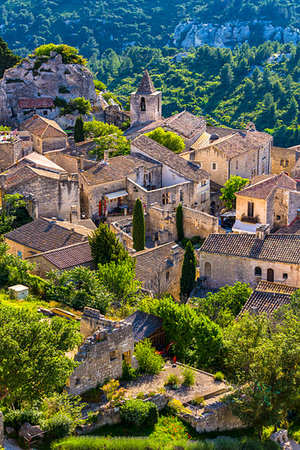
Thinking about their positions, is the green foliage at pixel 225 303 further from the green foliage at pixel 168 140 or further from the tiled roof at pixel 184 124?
the tiled roof at pixel 184 124

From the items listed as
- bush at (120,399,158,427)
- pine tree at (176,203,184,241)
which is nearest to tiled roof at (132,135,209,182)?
pine tree at (176,203,184,241)

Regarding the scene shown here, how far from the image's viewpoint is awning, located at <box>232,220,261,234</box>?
5509cm

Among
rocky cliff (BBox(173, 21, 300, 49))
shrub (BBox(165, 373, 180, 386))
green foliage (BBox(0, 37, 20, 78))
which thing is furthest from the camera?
rocky cliff (BBox(173, 21, 300, 49))

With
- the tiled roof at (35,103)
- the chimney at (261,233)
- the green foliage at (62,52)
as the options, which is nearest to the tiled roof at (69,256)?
the chimney at (261,233)

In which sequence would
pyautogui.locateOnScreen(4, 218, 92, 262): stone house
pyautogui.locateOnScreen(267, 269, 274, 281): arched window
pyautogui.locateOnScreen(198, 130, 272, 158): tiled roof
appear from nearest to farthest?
pyautogui.locateOnScreen(267, 269, 274, 281): arched window < pyautogui.locateOnScreen(4, 218, 92, 262): stone house < pyautogui.locateOnScreen(198, 130, 272, 158): tiled roof

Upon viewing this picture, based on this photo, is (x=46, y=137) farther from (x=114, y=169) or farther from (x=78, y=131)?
(x=114, y=169)

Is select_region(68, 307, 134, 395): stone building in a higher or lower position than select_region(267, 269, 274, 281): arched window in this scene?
higher

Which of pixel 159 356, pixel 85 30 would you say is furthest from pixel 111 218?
pixel 85 30

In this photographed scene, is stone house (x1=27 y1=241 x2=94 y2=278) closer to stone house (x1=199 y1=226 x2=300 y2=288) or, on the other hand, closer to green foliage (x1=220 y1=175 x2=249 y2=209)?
stone house (x1=199 y1=226 x2=300 y2=288)

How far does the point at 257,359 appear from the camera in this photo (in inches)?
1179

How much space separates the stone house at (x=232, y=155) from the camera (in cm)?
6644

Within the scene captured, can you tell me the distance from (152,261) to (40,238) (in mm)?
6943

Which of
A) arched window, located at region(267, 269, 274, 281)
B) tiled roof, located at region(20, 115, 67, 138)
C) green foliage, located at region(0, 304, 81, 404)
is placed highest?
green foliage, located at region(0, 304, 81, 404)

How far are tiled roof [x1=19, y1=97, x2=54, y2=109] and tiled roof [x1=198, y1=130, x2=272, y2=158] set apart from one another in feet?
55.0
